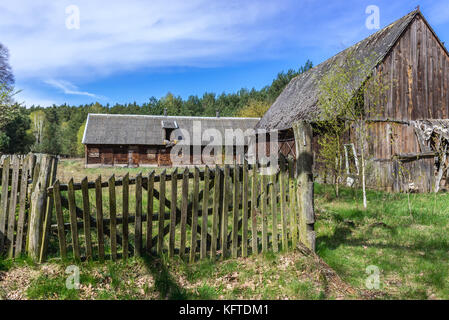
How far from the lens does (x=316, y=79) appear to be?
1770 centimetres

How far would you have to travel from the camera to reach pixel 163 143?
30.2 m

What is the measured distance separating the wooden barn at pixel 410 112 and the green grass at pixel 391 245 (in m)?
3.32

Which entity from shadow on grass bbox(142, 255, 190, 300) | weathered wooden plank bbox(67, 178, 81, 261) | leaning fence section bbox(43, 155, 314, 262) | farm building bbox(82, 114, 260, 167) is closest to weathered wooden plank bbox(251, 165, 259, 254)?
leaning fence section bbox(43, 155, 314, 262)

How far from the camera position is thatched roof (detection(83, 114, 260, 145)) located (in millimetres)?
29953

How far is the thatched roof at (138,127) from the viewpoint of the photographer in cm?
2995

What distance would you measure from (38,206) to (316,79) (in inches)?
688

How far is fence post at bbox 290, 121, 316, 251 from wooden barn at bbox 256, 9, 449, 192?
7.77 meters

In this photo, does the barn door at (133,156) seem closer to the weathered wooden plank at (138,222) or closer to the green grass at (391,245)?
the green grass at (391,245)

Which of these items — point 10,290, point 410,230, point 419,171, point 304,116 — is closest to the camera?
point 10,290

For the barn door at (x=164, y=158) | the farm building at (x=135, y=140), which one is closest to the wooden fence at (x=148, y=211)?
the barn door at (x=164, y=158)

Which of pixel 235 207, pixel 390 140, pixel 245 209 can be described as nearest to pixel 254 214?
pixel 245 209
